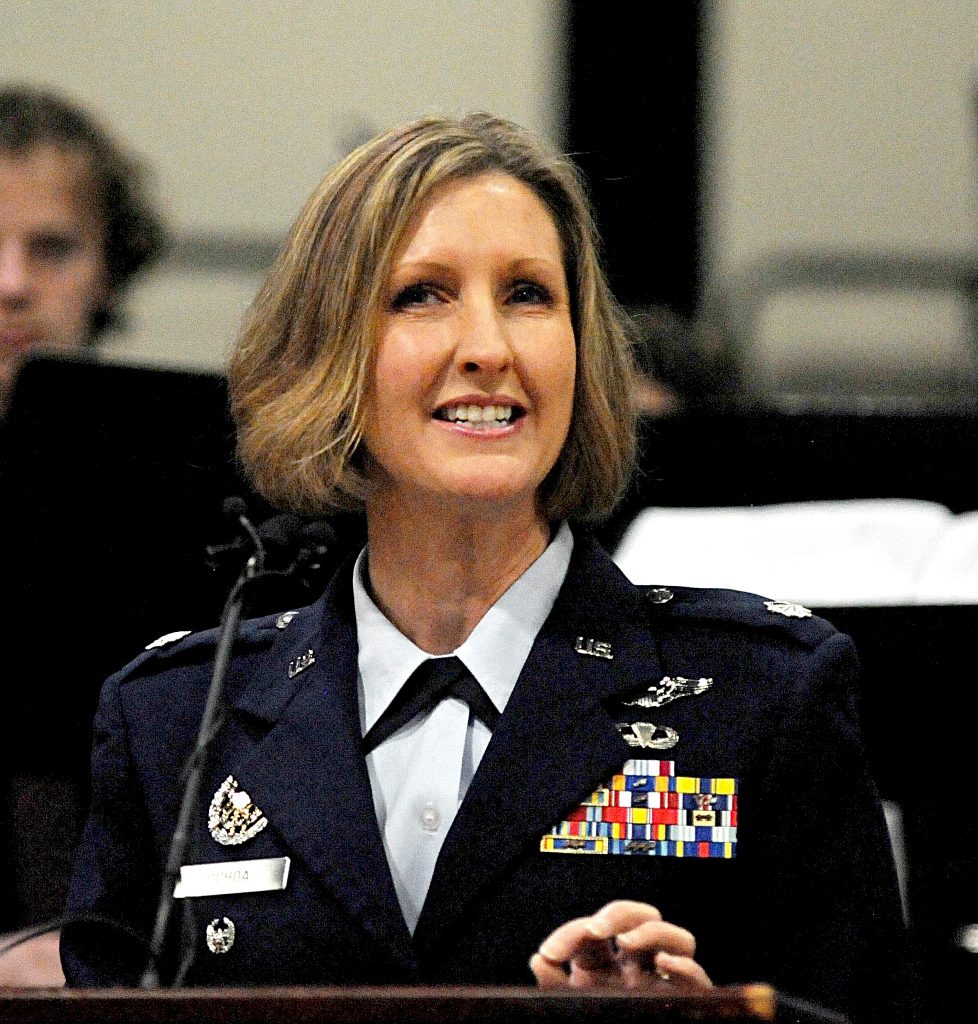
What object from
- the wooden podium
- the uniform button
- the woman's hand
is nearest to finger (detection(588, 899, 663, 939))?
the woman's hand

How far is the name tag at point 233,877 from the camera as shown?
2033 millimetres

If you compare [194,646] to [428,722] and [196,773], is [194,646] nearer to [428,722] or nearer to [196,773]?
[428,722]

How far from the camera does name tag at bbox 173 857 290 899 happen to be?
2033 millimetres

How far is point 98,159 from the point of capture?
11.1 feet

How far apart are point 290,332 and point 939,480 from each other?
1.73m

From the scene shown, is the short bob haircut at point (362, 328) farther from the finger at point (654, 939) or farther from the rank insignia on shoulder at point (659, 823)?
the finger at point (654, 939)

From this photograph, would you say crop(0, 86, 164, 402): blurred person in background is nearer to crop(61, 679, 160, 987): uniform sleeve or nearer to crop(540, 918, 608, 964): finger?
crop(61, 679, 160, 987): uniform sleeve

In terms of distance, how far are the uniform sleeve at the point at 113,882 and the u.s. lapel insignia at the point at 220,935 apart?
0.13 m

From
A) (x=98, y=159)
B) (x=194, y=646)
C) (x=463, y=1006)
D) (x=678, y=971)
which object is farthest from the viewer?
(x=98, y=159)

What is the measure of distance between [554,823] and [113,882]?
525 mm

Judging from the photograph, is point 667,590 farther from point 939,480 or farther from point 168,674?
point 939,480

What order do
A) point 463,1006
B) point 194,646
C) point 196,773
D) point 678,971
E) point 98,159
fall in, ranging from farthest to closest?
point 98,159
point 194,646
point 196,773
point 678,971
point 463,1006

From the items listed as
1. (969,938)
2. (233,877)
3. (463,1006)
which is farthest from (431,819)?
(969,938)

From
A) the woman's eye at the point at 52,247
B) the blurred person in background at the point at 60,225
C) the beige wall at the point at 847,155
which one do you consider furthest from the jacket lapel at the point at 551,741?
the beige wall at the point at 847,155
